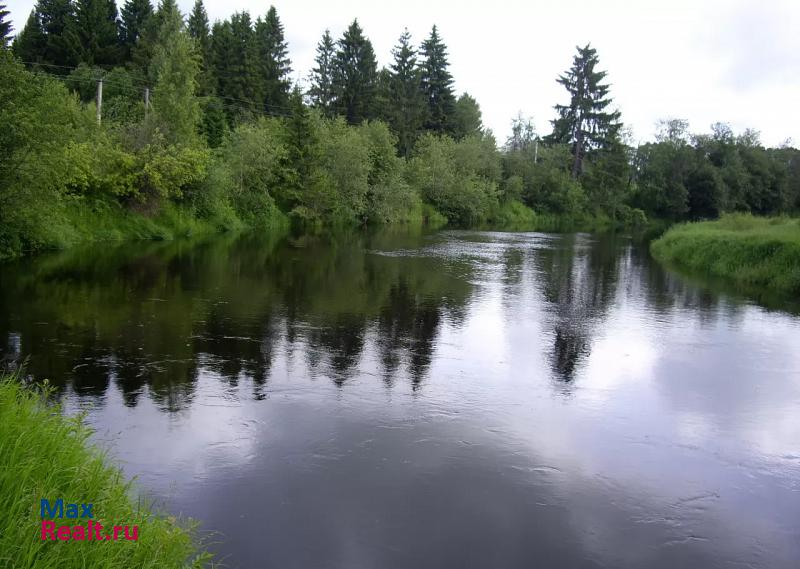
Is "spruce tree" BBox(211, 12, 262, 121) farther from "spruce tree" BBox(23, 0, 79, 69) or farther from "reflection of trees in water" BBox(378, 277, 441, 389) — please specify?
"reflection of trees in water" BBox(378, 277, 441, 389)

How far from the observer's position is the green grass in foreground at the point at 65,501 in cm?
409

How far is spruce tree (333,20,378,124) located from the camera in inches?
3029

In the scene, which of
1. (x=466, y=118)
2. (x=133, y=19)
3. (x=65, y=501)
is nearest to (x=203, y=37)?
(x=133, y=19)

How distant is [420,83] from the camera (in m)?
82.1

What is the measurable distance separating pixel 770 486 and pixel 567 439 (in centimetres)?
237

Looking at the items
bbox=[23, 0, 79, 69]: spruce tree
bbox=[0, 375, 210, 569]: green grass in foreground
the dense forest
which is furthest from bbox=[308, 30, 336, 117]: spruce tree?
bbox=[0, 375, 210, 569]: green grass in foreground

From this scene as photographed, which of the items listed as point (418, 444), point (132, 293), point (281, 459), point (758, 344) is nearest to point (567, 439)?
point (418, 444)

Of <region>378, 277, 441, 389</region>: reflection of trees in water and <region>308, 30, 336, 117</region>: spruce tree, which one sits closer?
<region>378, 277, 441, 389</region>: reflection of trees in water

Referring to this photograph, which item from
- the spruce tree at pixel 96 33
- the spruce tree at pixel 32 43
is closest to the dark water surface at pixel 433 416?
the spruce tree at pixel 96 33

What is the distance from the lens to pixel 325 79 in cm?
8162

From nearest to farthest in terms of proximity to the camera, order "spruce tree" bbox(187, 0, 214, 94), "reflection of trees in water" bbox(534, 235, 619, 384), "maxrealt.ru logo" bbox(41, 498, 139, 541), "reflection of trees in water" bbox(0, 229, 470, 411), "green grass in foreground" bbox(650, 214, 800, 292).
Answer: "maxrealt.ru logo" bbox(41, 498, 139, 541), "reflection of trees in water" bbox(0, 229, 470, 411), "reflection of trees in water" bbox(534, 235, 619, 384), "green grass in foreground" bbox(650, 214, 800, 292), "spruce tree" bbox(187, 0, 214, 94)

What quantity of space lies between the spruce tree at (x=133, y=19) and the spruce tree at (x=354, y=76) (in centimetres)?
2137

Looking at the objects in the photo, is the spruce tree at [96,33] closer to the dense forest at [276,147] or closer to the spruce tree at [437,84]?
the dense forest at [276,147]

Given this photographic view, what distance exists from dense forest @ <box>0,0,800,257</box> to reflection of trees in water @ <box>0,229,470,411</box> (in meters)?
5.03
